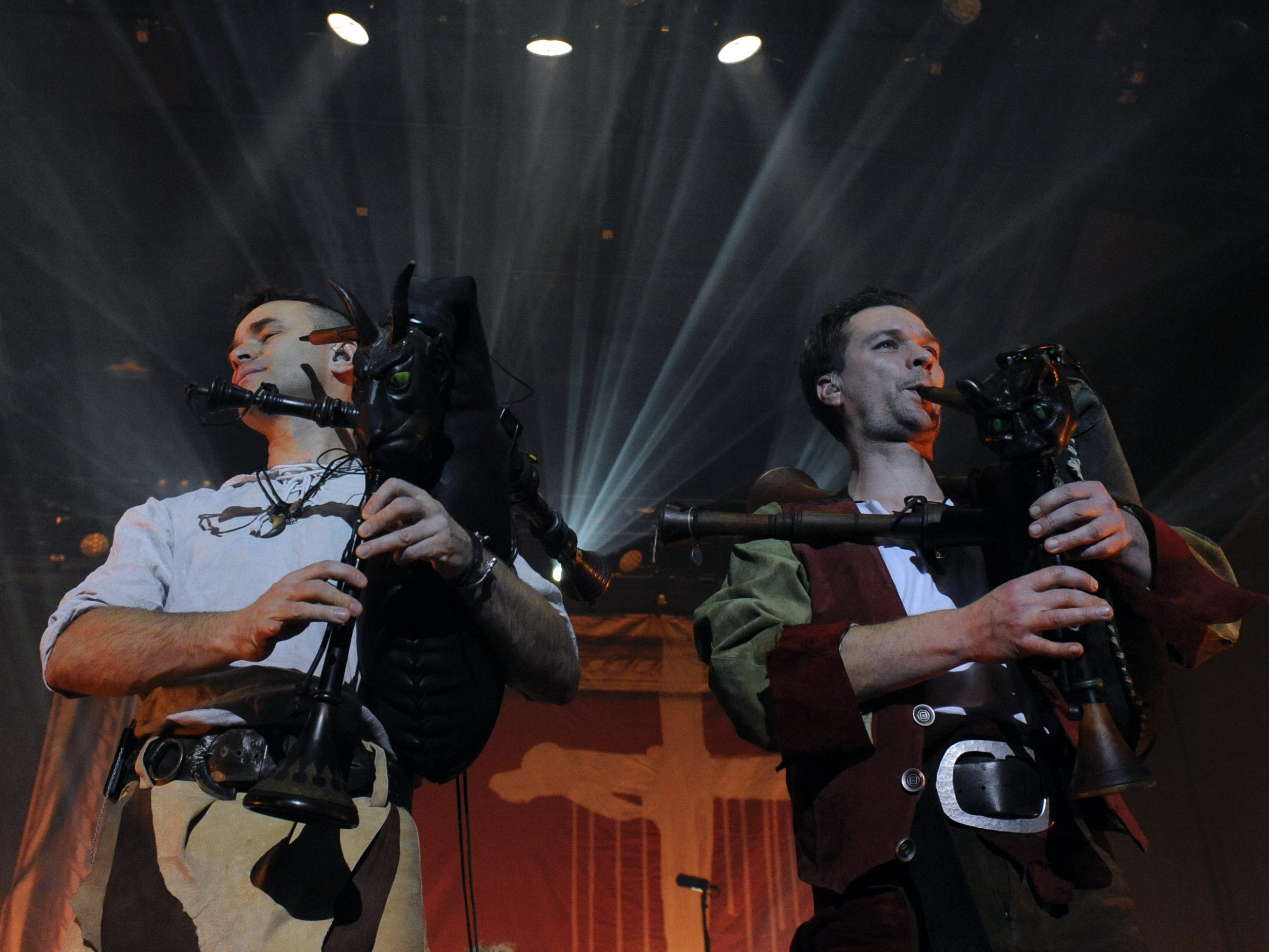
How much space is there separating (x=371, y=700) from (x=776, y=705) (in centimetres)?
71

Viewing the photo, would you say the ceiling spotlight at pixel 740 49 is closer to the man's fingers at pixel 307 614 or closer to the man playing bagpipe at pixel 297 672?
the man playing bagpipe at pixel 297 672

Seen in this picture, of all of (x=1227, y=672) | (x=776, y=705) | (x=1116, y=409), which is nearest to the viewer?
(x=776, y=705)

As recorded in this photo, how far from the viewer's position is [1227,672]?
5.12 m

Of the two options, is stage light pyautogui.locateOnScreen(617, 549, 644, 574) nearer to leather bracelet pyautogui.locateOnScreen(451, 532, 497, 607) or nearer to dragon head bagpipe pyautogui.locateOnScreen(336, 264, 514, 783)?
dragon head bagpipe pyautogui.locateOnScreen(336, 264, 514, 783)

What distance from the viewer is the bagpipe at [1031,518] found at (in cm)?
140

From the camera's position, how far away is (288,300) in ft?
8.21

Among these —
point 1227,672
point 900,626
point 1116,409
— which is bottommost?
point 900,626

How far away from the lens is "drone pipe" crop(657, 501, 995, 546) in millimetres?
1767

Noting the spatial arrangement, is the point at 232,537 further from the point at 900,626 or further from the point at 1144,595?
the point at 1144,595

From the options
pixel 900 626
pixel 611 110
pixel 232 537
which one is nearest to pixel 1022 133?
pixel 611 110

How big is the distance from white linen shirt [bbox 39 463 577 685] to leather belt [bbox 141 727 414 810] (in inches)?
6.3

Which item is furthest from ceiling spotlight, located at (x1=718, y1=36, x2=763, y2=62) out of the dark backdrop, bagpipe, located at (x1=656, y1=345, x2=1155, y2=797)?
bagpipe, located at (x1=656, y1=345, x2=1155, y2=797)

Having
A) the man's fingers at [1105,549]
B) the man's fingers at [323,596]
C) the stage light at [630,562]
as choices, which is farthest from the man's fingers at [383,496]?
the stage light at [630,562]

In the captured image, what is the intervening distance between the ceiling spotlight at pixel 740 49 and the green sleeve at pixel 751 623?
2.91 m
